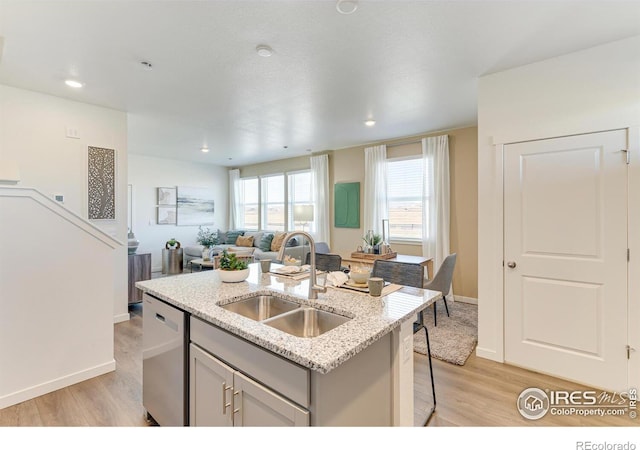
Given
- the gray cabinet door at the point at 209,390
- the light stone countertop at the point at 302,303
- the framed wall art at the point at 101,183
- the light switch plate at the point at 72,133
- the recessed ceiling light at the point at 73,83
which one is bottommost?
the gray cabinet door at the point at 209,390

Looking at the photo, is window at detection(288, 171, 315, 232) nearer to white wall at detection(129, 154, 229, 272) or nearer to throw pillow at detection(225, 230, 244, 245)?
throw pillow at detection(225, 230, 244, 245)

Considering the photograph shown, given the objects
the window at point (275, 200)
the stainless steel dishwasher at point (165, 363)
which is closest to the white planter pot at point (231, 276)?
the stainless steel dishwasher at point (165, 363)

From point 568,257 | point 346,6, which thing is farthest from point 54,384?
point 568,257

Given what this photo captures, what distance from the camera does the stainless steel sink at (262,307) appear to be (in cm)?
178

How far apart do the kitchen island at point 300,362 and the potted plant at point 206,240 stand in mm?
4593

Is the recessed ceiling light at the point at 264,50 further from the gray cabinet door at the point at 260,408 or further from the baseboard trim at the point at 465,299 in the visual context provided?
the baseboard trim at the point at 465,299

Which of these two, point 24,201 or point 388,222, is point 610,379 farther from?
point 24,201

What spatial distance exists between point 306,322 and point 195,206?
270 inches

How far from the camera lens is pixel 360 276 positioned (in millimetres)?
1924

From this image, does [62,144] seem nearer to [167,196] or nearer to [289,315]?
[289,315]

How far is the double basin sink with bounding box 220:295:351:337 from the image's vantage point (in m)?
1.56

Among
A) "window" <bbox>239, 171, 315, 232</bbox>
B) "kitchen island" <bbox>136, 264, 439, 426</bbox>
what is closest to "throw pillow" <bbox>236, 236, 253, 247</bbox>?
"window" <bbox>239, 171, 315, 232</bbox>

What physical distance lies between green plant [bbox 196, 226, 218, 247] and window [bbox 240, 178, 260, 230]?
2.97ft
